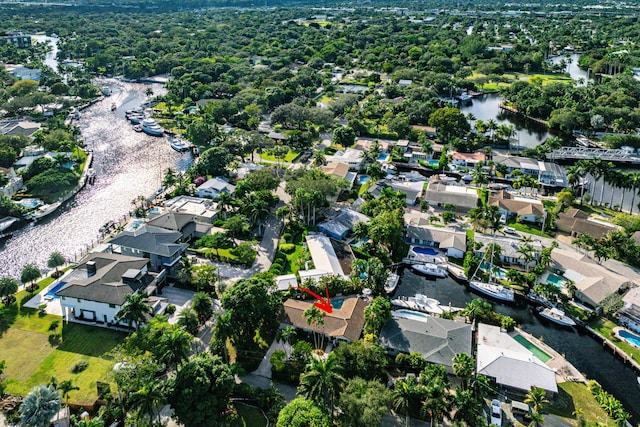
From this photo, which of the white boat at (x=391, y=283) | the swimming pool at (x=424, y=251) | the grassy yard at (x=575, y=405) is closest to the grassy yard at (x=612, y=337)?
the grassy yard at (x=575, y=405)

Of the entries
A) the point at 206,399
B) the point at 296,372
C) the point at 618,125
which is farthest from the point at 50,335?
the point at 618,125

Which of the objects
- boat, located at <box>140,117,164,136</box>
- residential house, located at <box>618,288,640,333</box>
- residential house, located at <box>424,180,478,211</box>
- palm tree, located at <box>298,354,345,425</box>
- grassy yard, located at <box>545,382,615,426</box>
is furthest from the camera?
boat, located at <box>140,117,164,136</box>

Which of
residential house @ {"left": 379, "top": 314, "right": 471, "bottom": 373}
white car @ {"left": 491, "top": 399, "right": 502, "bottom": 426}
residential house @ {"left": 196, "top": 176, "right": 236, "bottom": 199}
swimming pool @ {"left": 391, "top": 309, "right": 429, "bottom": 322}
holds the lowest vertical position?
white car @ {"left": 491, "top": 399, "right": 502, "bottom": 426}

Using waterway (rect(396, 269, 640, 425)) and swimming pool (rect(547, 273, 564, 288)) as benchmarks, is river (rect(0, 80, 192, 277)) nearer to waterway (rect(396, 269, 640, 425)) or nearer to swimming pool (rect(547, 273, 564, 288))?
waterway (rect(396, 269, 640, 425))

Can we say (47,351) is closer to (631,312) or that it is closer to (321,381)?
(321,381)

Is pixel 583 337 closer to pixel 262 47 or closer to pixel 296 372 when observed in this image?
pixel 296 372

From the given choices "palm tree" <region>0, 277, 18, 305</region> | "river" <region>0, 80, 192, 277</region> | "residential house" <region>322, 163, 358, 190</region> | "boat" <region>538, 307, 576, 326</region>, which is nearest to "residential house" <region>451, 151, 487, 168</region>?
"residential house" <region>322, 163, 358, 190</region>

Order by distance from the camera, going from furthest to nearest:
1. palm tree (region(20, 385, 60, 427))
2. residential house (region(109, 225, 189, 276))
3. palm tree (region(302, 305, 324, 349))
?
residential house (region(109, 225, 189, 276)) < palm tree (region(302, 305, 324, 349)) < palm tree (region(20, 385, 60, 427))
